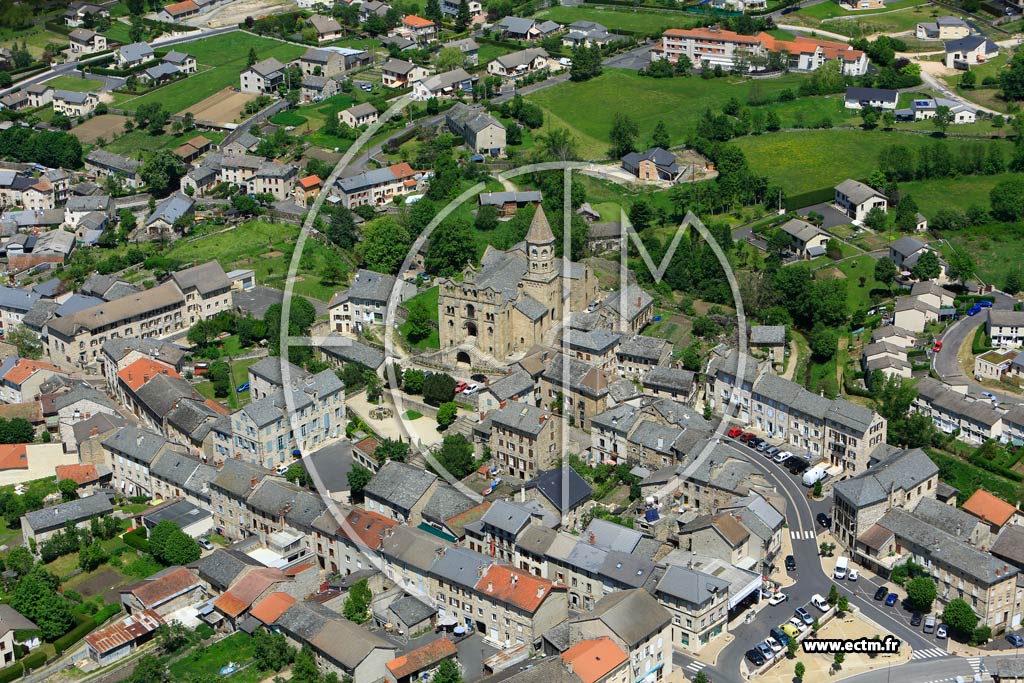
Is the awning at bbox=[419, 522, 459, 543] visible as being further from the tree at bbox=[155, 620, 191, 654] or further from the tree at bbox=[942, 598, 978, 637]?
the tree at bbox=[942, 598, 978, 637]

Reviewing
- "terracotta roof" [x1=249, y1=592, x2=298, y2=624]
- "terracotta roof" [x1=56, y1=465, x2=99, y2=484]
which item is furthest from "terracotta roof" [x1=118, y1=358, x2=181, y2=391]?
"terracotta roof" [x1=249, y1=592, x2=298, y2=624]

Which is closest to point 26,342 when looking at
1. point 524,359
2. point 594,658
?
point 524,359

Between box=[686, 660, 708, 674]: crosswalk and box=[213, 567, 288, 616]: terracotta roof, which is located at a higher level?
box=[213, 567, 288, 616]: terracotta roof

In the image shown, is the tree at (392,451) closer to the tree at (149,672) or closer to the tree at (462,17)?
the tree at (149,672)

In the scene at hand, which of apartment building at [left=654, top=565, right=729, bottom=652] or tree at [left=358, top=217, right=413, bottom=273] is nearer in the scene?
apartment building at [left=654, top=565, right=729, bottom=652]

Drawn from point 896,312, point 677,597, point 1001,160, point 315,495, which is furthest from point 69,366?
point 1001,160

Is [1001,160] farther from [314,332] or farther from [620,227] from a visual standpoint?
[314,332]
